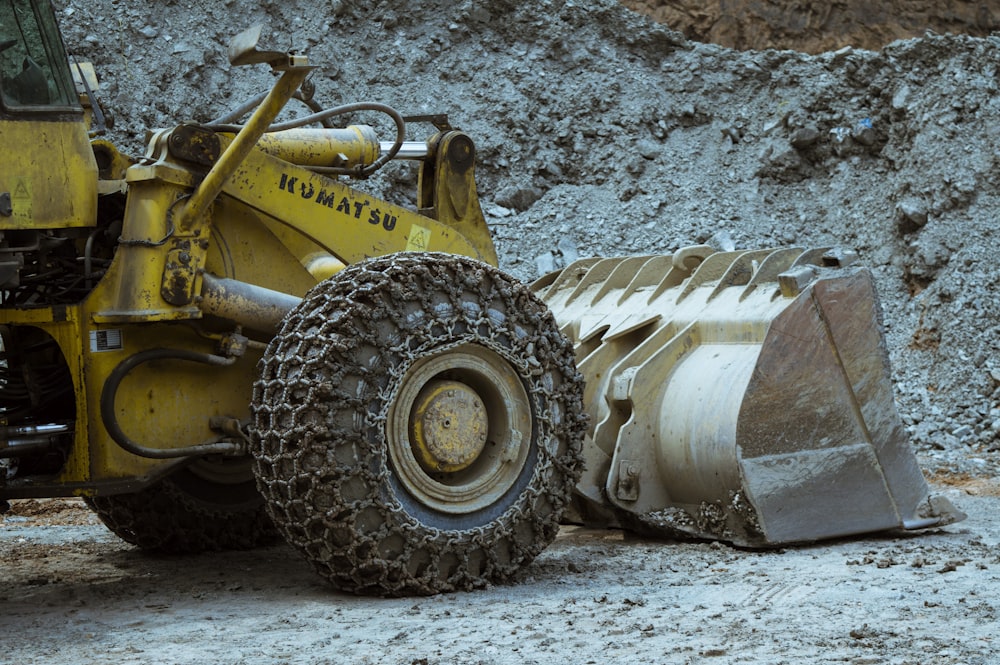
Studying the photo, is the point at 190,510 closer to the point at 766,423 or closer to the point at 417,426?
the point at 417,426

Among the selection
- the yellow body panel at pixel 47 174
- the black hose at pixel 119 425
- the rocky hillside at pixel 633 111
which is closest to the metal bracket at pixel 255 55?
the yellow body panel at pixel 47 174

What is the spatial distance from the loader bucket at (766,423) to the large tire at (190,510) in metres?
1.53

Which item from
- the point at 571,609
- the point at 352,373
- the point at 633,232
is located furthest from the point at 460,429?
the point at 633,232

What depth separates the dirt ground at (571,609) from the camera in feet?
12.9

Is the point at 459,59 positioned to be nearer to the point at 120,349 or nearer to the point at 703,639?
the point at 120,349

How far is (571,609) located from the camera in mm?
4547

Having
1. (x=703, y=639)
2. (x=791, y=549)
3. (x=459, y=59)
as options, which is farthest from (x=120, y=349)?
(x=459, y=59)

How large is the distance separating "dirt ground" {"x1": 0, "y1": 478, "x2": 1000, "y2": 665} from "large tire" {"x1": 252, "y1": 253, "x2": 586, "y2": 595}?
190 mm

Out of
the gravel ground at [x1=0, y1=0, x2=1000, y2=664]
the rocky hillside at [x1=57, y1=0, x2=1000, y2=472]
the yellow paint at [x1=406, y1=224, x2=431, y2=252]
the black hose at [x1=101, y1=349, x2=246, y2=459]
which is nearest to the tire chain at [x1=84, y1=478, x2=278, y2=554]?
the gravel ground at [x1=0, y1=0, x2=1000, y2=664]

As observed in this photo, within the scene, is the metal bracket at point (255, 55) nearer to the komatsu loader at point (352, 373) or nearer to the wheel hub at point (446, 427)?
the komatsu loader at point (352, 373)

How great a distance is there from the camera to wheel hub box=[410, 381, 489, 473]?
16.3ft

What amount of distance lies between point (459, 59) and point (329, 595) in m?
9.83

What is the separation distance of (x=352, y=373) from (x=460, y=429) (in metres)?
0.49

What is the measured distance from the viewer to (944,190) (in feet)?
37.0
